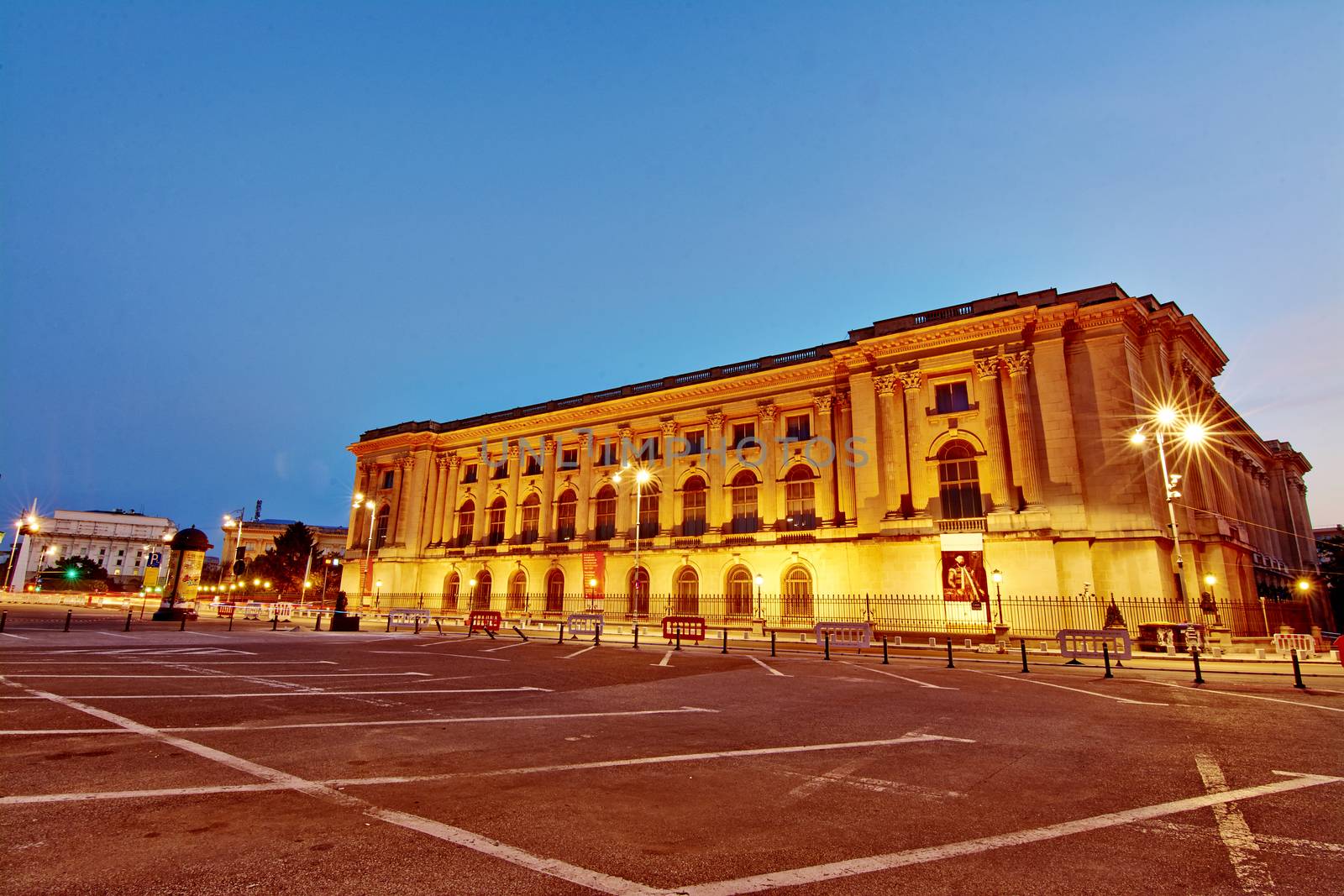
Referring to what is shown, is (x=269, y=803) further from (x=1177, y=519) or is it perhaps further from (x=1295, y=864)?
(x=1177, y=519)

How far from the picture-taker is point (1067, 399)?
3294cm

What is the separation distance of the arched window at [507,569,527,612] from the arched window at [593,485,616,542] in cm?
719

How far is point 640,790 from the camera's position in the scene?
5480 mm

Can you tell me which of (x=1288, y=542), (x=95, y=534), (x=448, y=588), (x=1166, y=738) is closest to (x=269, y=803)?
(x=1166, y=738)

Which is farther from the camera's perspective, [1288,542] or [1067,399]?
[1288,542]

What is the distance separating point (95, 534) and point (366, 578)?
10377 centimetres

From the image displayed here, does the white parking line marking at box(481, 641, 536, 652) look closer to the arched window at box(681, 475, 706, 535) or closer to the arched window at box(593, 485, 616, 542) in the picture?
the arched window at box(681, 475, 706, 535)

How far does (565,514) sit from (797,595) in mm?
19554

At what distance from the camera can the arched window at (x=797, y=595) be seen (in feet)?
122

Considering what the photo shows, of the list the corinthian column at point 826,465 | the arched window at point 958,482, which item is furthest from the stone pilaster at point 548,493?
the arched window at point 958,482

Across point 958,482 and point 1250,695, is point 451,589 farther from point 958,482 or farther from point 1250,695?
point 1250,695

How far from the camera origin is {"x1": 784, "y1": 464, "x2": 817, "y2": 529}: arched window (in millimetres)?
40062

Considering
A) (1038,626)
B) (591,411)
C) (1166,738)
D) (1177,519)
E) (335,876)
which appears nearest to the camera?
(335,876)

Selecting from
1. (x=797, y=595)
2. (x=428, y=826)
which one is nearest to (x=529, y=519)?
(x=797, y=595)
